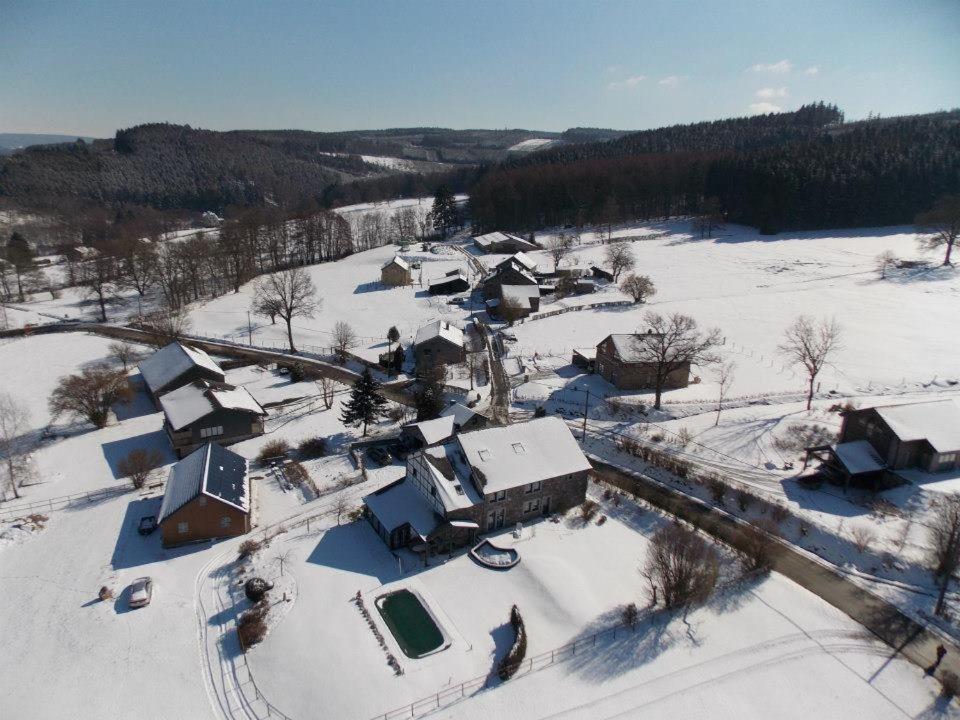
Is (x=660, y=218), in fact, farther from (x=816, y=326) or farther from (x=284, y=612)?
(x=284, y=612)

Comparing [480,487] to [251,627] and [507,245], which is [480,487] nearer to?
[251,627]

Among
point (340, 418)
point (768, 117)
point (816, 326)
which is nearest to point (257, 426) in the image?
point (340, 418)

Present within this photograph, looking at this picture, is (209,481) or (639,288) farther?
(639,288)

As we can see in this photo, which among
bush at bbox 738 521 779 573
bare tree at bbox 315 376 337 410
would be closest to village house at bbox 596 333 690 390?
bush at bbox 738 521 779 573

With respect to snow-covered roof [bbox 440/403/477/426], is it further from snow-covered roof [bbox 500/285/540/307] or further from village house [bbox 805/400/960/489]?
snow-covered roof [bbox 500/285/540/307]

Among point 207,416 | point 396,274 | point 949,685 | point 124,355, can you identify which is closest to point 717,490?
point 949,685

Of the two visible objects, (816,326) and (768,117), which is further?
(768,117)

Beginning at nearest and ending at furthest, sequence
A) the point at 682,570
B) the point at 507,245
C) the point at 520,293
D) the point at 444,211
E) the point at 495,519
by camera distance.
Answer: the point at 682,570, the point at 495,519, the point at 520,293, the point at 507,245, the point at 444,211
